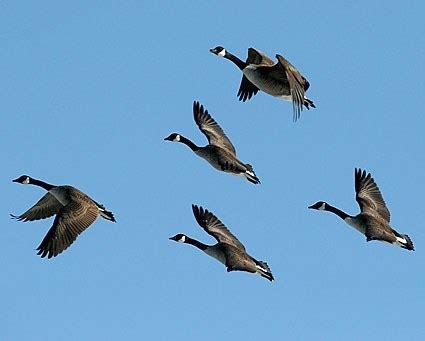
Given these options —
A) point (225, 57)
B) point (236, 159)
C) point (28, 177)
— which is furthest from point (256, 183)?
point (28, 177)

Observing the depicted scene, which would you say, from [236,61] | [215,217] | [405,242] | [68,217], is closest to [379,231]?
[405,242]

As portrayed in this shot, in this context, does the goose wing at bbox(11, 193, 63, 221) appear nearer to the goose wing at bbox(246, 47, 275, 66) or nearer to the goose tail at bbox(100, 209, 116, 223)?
the goose tail at bbox(100, 209, 116, 223)

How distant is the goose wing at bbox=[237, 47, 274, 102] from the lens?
4578cm

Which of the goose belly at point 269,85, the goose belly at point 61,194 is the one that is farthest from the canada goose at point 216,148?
the goose belly at point 61,194

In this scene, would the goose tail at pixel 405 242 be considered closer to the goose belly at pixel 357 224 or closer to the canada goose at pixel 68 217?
the goose belly at pixel 357 224

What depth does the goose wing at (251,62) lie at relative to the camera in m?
45.8

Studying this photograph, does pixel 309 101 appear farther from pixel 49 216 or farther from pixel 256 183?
pixel 49 216

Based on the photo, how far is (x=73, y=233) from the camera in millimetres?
42094

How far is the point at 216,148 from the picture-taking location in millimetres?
45750

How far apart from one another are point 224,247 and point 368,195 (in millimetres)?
5664

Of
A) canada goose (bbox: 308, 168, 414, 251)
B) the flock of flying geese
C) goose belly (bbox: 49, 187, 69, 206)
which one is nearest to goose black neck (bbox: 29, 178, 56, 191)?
the flock of flying geese

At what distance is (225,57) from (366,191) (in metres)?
5.93

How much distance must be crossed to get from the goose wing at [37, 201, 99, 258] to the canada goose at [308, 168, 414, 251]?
752cm

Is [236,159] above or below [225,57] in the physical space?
below
